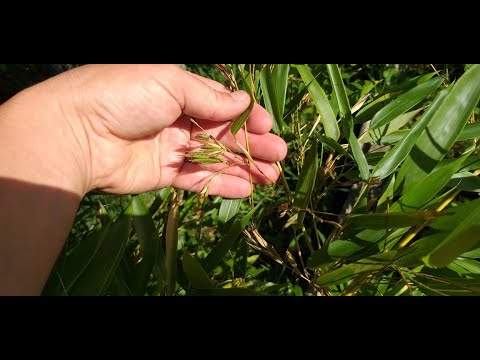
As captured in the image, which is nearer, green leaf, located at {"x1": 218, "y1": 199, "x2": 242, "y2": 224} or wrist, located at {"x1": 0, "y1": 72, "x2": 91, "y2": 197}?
wrist, located at {"x1": 0, "y1": 72, "x2": 91, "y2": 197}

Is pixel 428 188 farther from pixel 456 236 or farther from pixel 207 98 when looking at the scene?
pixel 207 98

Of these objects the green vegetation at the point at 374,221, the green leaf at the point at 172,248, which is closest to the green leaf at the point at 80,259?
the green vegetation at the point at 374,221

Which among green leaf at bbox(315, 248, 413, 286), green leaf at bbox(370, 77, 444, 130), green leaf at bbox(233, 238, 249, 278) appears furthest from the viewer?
green leaf at bbox(233, 238, 249, 278)

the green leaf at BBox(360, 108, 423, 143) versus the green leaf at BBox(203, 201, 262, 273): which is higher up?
the green leaf at BBox(360, 108, 423, 143)

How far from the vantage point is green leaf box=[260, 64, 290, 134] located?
847mm

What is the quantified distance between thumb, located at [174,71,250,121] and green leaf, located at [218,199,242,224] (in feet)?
0.77

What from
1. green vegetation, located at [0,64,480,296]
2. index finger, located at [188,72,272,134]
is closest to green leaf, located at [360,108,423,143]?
green vegetation, located at [0,64,480,296]

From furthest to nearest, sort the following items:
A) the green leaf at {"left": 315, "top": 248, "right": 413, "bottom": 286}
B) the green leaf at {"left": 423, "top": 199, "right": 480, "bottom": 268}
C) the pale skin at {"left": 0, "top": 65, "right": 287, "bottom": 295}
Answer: the pale skin at {"left": 0, "top": 65, "right": 287, "bottom": 295} < the green leaf at {"left": 315, "top": 248, "right": 413, "bottom": 286} < the green leaf at {"left": 423, "top": 199, "right": 480, "bottom": 268}

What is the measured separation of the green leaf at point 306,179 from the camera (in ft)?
2.16

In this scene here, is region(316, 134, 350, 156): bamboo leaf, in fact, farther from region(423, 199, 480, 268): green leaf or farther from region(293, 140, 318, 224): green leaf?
region(423, 199, 480, 268): green leaf

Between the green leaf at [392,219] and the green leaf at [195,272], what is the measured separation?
0.84 ft

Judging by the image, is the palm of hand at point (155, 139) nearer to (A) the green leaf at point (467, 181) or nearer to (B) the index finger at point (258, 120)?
(B) the index finger at point (258, 120)

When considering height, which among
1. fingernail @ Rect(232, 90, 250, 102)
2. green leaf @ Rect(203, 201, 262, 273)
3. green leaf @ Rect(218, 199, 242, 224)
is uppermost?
fingernail @ Rect(232, 90, 250, 102)
